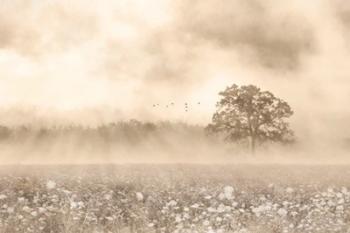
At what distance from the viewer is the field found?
2002 cm

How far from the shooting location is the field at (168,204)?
20.0 metres

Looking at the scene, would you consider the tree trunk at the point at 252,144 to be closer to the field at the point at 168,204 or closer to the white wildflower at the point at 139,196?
the field at the point at 168,204

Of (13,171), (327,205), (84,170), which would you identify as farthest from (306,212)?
(13,171)

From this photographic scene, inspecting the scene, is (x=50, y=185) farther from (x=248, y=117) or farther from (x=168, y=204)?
(x=248, y=117)

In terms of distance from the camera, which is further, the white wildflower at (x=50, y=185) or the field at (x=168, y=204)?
the white wildflower at (x=50, y=185)

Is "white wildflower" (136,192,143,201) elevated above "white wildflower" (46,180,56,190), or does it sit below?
below

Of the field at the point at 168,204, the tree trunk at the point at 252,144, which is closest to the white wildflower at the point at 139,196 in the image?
the field at the point at 168,204

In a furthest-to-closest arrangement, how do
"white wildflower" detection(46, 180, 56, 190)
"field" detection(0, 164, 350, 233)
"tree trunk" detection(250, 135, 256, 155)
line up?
"tree trunk" detection(250, 135, 256, 155), "white wildflower" detection(46, 180, 56, 190), "field" detection(0, 164, 350, 233)

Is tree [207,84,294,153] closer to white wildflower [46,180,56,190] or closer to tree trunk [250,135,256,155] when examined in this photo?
tree trunk [250,135,256,155]

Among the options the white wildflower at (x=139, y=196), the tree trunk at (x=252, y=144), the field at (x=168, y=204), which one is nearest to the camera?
the field at (x=168, y=204)

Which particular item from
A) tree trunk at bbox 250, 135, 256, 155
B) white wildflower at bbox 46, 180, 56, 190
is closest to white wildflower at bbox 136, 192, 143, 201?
white wildflower at bbox 46, 180, 56, 190

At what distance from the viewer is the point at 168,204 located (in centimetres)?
2147

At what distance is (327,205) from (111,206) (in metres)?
6.92

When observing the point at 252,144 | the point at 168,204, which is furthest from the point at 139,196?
the point at 252,144
